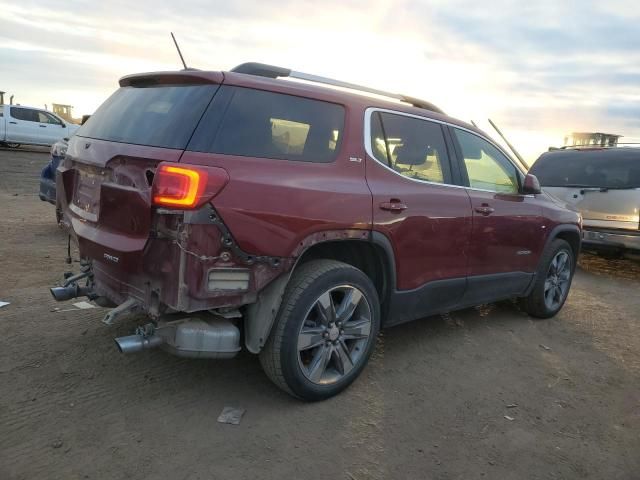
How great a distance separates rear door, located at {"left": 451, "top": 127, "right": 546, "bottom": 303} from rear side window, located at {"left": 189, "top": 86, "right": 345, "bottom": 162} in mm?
1344

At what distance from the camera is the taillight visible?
252 centimetres

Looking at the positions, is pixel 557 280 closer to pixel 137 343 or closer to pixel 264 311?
pixel 264 311

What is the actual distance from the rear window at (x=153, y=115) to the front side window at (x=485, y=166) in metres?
2.16

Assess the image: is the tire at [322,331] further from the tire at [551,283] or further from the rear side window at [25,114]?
the rear side window at [25,114]

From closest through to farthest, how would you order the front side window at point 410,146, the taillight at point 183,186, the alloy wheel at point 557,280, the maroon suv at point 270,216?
the taillight at point 183,186 < the maroon suv at point 270,216 < the front side window at point 410,146 < the alloy wheel at point 557,280

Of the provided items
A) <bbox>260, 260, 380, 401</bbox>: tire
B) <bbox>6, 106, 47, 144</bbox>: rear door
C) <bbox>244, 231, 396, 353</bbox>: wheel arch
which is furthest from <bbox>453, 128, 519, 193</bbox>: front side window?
<bbox>6, 106, 47, 144</bbox>: rear door

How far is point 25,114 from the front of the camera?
62.3ft

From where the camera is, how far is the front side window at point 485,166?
13.7 ft

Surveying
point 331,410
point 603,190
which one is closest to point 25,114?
point 603,190

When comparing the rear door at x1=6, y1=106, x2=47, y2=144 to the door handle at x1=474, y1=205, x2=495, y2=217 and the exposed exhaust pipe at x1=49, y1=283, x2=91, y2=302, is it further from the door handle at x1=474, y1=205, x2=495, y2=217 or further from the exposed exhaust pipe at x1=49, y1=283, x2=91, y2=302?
the door handle at x1=474, y1=205, x2=495, y2=217

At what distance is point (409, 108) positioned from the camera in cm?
378

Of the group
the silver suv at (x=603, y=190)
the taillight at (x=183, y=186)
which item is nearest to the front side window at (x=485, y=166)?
the taillight at (x=183, y=186)

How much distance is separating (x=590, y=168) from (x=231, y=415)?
6569 millimetres

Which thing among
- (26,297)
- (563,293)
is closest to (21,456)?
(26,297)
